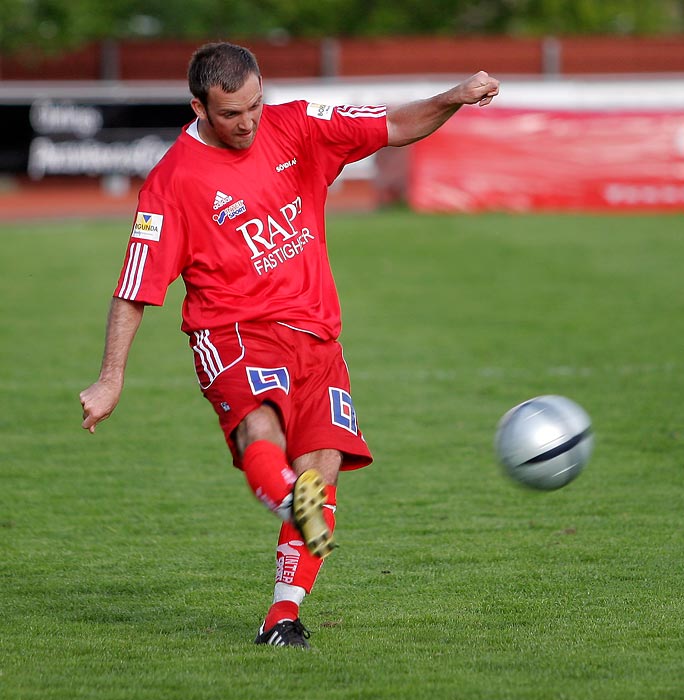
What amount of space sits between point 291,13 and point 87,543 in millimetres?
42157

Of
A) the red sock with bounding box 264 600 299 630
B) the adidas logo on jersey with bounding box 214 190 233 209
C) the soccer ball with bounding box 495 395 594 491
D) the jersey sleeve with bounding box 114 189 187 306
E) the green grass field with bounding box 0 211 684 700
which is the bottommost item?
the green grass field with bounding box 0 211 684 700

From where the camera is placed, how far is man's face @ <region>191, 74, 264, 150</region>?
14.9ft

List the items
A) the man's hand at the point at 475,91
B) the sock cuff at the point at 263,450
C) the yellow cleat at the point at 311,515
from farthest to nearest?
the man's hand at the point at 475,91 < the sock cuff at the point at 263,450 < the yellow cleat at the point at 311,515

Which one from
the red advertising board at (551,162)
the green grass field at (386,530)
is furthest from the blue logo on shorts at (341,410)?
the red advertising board at (551,162)

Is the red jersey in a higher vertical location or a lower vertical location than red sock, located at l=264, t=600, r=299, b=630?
higher

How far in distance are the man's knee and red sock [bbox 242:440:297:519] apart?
5cm

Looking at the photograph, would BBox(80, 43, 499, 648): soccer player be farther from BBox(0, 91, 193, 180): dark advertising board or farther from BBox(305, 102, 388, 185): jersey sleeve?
BBox(0, 91, 193, 180): dark advertising board

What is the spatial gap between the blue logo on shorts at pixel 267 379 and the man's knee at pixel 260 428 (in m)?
0.07

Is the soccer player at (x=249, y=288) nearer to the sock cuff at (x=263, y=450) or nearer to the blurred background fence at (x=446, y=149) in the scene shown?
A: the sock cuff at (x=263, y=450)

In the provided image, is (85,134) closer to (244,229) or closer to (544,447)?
(244,229)

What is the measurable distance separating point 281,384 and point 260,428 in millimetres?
190

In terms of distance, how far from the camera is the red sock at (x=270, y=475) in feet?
14.3

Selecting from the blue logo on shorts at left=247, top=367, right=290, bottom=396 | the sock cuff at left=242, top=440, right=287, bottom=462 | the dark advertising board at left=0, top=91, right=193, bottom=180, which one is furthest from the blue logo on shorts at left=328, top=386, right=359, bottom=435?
the dark advertising board at left=0, top=91, right=193, bottom=180

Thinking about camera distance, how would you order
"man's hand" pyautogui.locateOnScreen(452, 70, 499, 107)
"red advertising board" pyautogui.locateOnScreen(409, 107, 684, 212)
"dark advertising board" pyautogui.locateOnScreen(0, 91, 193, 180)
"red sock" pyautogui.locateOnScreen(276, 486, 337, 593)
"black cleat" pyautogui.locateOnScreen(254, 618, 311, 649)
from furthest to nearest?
"dark advertising board" pyautogui.locateOnScreen(0, 91, 193, 180) < "red advertising board" pyautogui.locateOnScreen(409, 107, 684, 212) < "man's hand" pyautogui.locateOnScreen(452, 70, 499, 107) < "red sock" pyautogui.locateOnScreen(276, 486, 337, 593) < "black cleat" pyautogui.locateOnScreen(254, 618, 311, 649)
